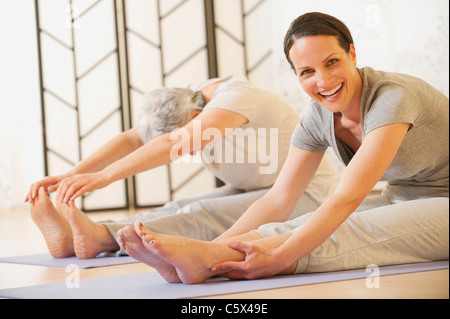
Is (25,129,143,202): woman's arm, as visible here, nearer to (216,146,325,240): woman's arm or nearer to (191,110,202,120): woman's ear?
(191,110,202,120): woman's ear

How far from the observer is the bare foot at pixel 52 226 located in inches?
78.6

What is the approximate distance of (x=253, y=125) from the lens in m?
2.14

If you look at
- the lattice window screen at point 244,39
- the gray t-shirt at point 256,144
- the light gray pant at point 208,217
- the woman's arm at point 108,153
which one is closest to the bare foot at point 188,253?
the light gray pant at point 208,217

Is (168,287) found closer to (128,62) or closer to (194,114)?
(194,114)

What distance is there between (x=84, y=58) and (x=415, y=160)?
3472 mm

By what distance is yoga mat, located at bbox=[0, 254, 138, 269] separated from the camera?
187cm

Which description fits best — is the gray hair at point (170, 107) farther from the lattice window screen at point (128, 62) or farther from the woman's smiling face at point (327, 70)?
the lattice window screen at point (128, 62)

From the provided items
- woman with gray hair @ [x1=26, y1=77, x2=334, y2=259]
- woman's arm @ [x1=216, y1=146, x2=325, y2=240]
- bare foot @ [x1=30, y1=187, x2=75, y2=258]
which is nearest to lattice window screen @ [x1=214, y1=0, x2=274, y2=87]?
woman with gray hair @ [x1=26, y1=77, x2=334, y2=259]

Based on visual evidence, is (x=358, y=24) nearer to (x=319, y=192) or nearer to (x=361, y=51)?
(x=361, y=51)

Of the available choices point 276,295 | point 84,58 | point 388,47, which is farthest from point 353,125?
point 84,58

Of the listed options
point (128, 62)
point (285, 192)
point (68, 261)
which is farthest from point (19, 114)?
point (285, 192)

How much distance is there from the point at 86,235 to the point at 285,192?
0.71 m

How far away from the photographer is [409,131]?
145 centimetres

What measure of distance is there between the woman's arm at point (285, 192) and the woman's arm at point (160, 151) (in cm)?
47
